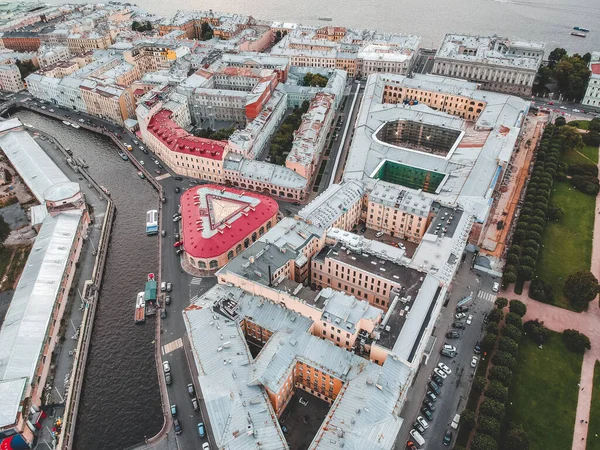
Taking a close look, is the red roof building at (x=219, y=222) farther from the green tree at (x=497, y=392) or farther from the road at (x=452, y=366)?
the green tree at (x=497, y=392)

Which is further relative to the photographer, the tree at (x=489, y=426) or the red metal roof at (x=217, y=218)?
the red metal roof at (x=217, y=218)

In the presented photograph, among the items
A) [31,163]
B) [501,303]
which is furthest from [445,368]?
[31,163]

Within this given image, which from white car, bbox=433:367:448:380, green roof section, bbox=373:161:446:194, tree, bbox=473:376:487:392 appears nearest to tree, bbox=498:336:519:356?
tree, bbox=473:376:487:392

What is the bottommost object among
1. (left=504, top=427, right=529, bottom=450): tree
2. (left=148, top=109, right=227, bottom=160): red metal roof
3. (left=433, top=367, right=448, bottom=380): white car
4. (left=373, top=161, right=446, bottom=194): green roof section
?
(left=433, top=367, right=448, bottom=380): white car

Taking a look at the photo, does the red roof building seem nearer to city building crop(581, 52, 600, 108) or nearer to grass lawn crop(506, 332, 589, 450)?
grass lawn crop(506, 332, 589, 450)

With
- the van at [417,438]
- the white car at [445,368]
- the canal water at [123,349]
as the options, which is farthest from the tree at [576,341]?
the canal water at [123,349]

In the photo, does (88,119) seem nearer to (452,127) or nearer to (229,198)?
(229,198)
